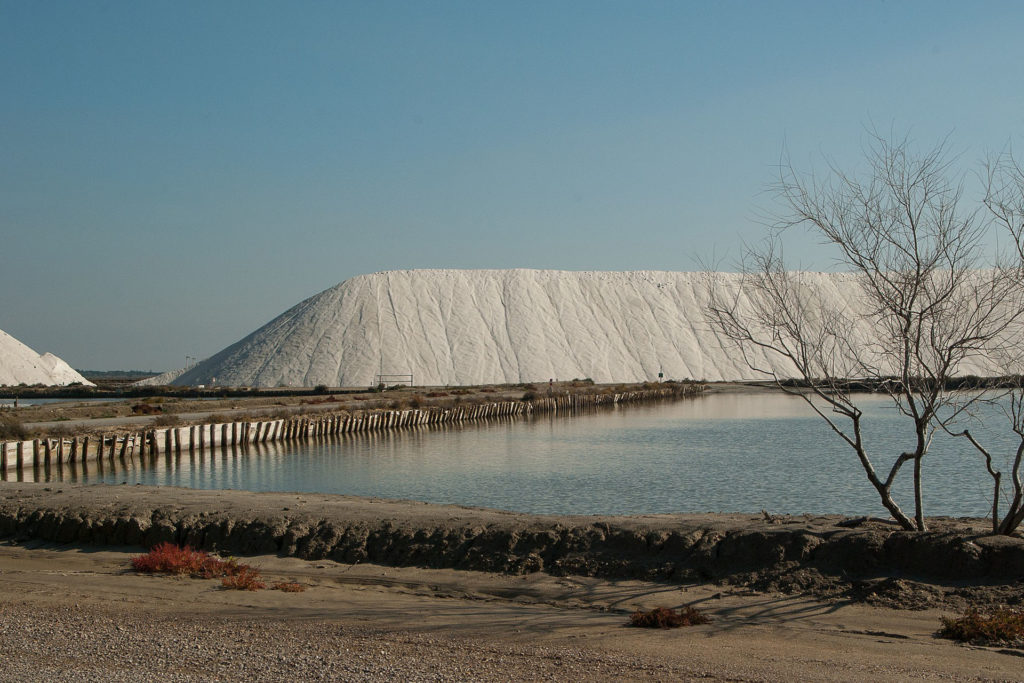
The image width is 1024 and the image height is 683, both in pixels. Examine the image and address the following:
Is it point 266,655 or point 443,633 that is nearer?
point 266,655

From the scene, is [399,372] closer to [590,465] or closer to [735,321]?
[590,465]

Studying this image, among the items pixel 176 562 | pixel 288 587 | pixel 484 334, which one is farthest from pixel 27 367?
pixel 288 587

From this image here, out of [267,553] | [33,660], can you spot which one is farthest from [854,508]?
[33,660]

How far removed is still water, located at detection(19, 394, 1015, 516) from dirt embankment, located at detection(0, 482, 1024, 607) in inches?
182

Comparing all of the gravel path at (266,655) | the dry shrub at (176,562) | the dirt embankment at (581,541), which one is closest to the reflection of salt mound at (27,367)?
the dirt embankment at (581,541)

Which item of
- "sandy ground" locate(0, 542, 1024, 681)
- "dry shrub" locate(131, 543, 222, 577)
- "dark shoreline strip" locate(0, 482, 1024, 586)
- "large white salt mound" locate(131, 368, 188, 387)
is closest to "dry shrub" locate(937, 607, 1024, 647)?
"sandy ground" locate(0, 542, 1024, 681)

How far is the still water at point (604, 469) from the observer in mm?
16062

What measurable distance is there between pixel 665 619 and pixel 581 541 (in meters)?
2.46

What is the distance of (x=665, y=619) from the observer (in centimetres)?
736

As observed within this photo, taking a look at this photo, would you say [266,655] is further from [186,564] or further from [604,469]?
[604,469]

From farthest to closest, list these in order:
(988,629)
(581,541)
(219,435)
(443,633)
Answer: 1. (219,435)
2. (581,541)
3. (443,633)
4. (988,629)

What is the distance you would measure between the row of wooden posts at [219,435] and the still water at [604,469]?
47.7 inches

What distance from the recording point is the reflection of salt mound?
Answer: 8212 cm

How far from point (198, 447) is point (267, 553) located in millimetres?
18933
